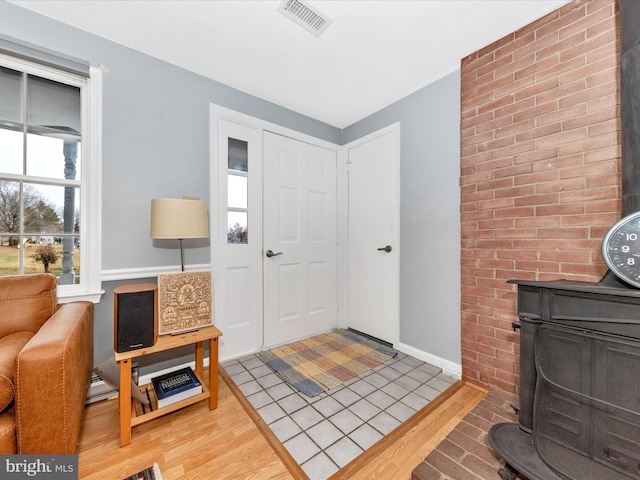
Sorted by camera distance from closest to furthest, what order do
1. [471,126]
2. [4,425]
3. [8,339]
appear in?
[4,425] < [8,339] < [471,126]

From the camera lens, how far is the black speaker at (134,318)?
149 cm

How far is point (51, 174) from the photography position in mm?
1756

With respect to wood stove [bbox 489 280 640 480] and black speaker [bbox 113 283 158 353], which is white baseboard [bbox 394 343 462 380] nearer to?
wood stove [bbox 489 280 640 480]

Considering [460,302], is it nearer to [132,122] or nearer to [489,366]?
[489,366]

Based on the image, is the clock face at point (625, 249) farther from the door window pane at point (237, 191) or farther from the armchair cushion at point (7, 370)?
the armchair cushion at point (7, 370)

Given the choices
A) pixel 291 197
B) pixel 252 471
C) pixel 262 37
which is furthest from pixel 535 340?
pixel 262 37

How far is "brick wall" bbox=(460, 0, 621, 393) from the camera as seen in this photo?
1.47m

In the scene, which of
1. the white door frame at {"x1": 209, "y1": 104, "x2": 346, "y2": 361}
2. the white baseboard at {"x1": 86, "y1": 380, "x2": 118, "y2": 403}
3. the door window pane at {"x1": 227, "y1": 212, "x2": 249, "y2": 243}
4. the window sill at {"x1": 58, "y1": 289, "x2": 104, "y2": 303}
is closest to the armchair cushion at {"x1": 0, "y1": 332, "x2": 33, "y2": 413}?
the window sill at {"x1": 58, "y1": 289, "x2": 104, "y2": 303}

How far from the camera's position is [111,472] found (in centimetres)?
126

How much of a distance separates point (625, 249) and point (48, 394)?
2390 millimetres

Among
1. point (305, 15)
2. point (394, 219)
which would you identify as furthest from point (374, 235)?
point (305, 15)

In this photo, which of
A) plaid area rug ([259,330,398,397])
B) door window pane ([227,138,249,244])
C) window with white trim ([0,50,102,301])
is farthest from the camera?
door window pane ([227,138,249,244])

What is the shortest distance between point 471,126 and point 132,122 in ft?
8.18

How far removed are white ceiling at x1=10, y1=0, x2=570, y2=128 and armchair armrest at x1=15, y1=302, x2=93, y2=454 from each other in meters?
1.88
